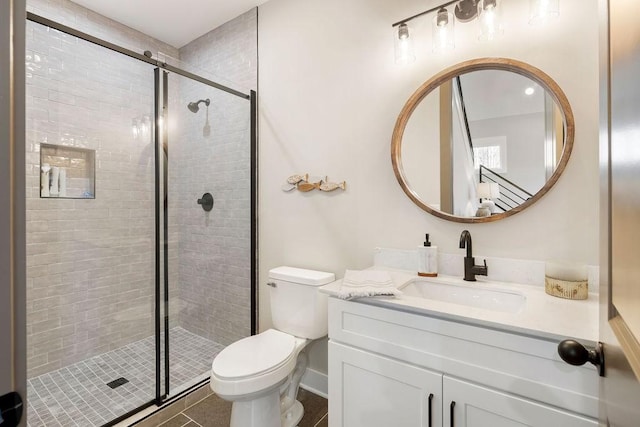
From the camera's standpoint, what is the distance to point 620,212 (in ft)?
1.55

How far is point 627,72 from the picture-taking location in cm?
44

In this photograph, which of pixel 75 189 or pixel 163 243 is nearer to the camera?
pixel 75 189

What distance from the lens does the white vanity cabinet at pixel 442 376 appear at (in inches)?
33.7

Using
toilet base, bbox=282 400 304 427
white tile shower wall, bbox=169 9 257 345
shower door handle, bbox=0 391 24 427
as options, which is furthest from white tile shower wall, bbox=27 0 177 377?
shower door handle, bbox=0 391 24 427

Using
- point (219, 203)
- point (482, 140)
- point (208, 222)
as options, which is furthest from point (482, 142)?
point (208, 222)

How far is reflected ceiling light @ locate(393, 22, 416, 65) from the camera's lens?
1.56 metres

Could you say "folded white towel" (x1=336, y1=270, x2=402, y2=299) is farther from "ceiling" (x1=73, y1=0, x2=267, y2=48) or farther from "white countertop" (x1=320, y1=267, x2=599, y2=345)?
"ceiling" (x1=73, y1=0, x2=267, y2=48)

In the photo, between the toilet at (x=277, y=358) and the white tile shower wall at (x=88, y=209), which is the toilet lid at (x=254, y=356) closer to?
the toilet at (x=277, y=358)

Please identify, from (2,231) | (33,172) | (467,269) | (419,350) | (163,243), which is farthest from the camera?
(163,243)

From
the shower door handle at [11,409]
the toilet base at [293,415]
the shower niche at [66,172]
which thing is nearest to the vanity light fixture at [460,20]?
the shower door handle at [11,409]

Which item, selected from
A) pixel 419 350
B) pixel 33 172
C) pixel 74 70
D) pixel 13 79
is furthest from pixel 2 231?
pixel 74 70

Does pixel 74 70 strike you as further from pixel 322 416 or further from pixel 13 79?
pixel 322 416

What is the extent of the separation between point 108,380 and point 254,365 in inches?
50.6

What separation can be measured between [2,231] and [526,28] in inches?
71.5
